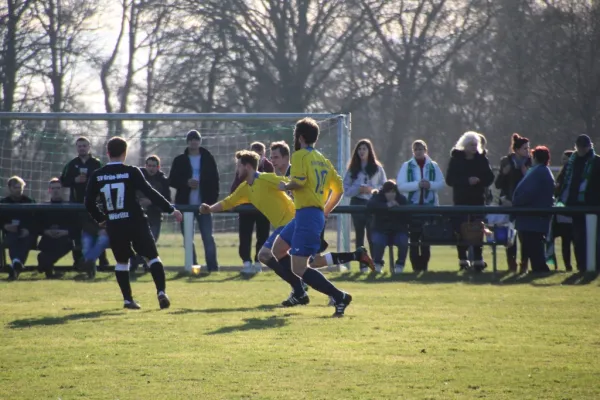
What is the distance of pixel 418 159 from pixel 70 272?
18.0 ft

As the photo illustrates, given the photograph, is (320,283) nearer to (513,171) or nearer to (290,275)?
(290,275)

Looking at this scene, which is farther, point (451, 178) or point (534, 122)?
point (534, 122)

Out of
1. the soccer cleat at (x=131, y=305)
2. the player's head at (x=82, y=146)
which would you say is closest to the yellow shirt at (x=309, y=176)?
the soccer cleat at (x=131, y=305)

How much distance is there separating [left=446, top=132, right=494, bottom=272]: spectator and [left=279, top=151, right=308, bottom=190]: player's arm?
19.1 feet

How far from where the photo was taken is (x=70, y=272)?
1655cm

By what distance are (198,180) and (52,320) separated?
6.52 m

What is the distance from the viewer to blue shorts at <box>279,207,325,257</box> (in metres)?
10.2

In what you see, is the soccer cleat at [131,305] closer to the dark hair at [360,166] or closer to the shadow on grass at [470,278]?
the shadow on grass at [470,278]

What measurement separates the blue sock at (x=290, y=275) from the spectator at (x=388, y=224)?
4362 mm

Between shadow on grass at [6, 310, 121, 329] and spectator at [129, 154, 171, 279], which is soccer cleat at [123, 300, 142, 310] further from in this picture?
spectator at [129, 154, 171, 279]

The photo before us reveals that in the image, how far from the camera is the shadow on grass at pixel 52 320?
9.62 metres

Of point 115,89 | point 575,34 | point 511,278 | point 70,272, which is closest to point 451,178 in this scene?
point 511,278

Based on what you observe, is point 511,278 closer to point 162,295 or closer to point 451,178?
point 451,178

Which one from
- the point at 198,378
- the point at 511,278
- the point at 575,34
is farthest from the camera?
the point at 575,34
